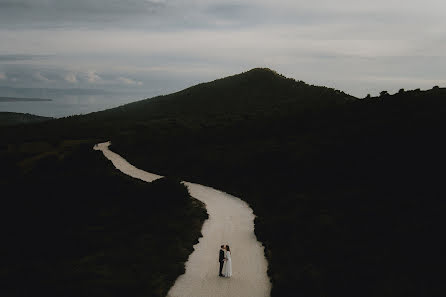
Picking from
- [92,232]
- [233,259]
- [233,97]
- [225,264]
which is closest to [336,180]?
[233,259]

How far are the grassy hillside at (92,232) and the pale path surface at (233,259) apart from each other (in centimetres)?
74

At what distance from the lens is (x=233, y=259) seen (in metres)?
21.4

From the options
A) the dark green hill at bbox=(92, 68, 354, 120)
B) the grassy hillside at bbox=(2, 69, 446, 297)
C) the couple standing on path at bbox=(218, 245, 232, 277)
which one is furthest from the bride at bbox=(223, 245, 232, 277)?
the dark green hill at bbox=(92, 68, 354, 120)

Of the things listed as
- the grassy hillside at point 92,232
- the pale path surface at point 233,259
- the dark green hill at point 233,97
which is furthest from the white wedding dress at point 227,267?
the dark green hill at point 233,97

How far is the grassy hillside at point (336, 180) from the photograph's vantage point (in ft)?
62.9

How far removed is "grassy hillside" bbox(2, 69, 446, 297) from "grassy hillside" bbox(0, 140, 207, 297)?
6.23 metres

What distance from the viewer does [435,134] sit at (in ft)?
119

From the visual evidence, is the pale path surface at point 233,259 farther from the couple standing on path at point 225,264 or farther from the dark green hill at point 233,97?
the dark green hill at point 233,97

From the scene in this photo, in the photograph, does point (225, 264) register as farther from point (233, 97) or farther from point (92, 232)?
point (233, 97)

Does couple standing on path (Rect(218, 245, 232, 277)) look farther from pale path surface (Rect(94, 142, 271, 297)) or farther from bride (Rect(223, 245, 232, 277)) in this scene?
pale path surface (Rect(94, 142, 271, 297))

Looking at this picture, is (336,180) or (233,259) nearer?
(233,259)

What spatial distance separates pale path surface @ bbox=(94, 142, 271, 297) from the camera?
1772 centimetres

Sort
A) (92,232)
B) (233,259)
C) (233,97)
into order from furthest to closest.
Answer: (233,97), (92,232), (233,259)

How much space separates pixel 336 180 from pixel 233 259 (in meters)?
17.6
